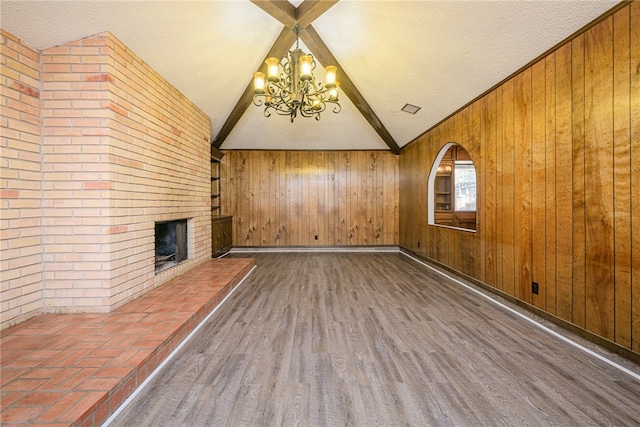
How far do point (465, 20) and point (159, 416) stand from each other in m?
3.90

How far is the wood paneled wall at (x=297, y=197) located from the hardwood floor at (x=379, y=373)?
3666 mm

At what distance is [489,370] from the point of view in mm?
1776

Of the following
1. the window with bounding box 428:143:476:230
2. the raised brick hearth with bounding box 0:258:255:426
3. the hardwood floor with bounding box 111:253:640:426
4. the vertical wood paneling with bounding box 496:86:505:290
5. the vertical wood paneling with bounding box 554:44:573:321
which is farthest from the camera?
the window with bounding box 428:143:476:230

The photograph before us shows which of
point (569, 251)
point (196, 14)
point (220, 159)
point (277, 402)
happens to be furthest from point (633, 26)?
point (220, 159)

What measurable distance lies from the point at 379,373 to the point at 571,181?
87.8 inches

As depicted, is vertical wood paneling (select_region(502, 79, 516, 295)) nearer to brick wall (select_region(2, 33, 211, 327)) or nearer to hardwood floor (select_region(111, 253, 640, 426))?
hardwood floor (select_region(111, 253, 640, 426))

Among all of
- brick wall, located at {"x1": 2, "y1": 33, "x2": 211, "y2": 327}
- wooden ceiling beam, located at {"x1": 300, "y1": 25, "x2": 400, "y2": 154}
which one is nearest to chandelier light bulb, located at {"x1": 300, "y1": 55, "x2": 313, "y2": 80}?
wooden ceiling beam, located at {"x1": 300, "y1": 25, "x2": 400, "y2": 154}

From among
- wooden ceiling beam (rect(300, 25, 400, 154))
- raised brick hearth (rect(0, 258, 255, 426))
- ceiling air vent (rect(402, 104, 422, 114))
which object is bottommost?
raised brick hearth (rect(0, 258, 255, 426))

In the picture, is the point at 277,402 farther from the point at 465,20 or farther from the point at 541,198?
the point at 465,20

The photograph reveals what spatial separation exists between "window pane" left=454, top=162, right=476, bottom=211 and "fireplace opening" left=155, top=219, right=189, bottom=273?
6.55 m

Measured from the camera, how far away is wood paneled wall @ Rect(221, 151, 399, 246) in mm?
6570

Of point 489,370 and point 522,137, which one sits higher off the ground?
point 522,137

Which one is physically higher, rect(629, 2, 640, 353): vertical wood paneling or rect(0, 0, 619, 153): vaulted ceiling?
rect(0, 0, 619, 153): vaulted ceiling

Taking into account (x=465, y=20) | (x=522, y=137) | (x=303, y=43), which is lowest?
(x=522, y=137)
